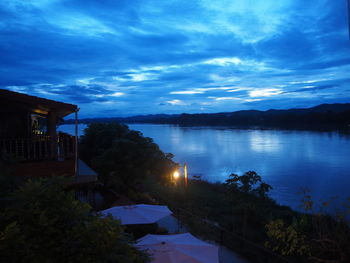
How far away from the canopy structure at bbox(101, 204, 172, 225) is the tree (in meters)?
6.95

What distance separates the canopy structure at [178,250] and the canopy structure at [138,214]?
1911 millimetres

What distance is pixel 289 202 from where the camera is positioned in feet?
73.5

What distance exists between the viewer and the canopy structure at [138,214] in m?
9.44

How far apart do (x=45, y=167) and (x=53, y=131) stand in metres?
1.32

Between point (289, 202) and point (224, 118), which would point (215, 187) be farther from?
point (224, 118)

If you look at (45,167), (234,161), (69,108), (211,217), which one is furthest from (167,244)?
(234,161)

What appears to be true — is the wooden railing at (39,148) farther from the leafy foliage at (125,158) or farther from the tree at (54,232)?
the leafy foliage at (125,158)

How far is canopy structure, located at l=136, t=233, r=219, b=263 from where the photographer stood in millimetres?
6675

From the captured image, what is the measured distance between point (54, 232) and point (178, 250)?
495cm

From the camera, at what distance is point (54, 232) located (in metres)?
2.42

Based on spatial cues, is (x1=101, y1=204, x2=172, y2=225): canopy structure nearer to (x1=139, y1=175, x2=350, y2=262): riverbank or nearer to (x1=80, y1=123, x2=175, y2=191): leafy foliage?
(x1=139, y1=175, x2=350, y2=262): riverbank

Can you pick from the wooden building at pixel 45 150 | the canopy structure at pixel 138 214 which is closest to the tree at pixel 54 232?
the wooden building at pixel 45 150

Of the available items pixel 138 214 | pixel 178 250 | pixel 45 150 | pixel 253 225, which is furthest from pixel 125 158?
pixel 178 250

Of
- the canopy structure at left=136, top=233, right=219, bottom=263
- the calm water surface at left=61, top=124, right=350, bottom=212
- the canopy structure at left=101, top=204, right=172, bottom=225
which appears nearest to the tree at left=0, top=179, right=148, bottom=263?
the canopy structure at left=136, top=233, right=219, bottom=263
